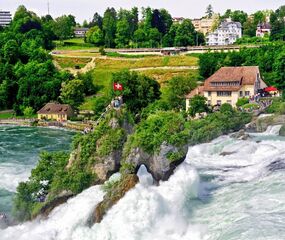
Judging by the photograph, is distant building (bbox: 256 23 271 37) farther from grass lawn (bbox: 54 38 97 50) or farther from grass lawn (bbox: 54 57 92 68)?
grass lawn (bbox: 54 57 92 68)

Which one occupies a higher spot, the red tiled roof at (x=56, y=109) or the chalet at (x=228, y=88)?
the chalet at (x=228, y=88)

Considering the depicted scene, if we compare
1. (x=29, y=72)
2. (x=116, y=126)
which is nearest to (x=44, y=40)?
(x=29, y=72)

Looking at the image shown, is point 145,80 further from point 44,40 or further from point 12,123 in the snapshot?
point 44,40

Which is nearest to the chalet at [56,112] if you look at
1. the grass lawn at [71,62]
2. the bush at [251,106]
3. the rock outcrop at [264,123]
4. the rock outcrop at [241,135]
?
the bush at [251,106]

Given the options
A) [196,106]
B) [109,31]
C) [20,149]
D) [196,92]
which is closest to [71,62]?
[109,31]

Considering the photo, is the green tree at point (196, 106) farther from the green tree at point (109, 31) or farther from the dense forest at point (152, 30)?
the green tree at point (109, 31)
